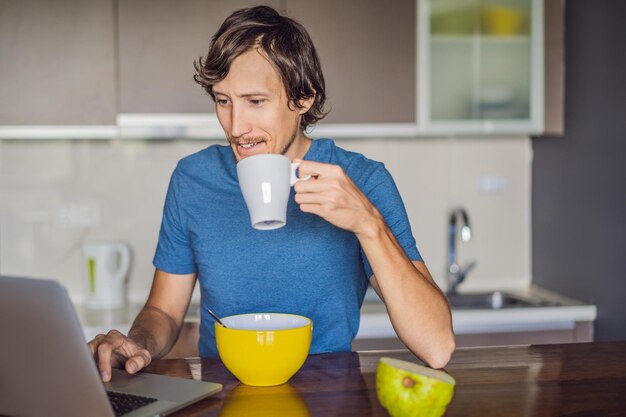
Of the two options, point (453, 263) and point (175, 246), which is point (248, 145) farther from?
point (453, 263)

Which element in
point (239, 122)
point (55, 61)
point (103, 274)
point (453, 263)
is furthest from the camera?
point (453, 263)

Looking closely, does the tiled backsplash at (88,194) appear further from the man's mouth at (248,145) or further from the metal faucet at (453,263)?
the man's mouth at (248,145)

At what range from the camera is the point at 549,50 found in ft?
9.38

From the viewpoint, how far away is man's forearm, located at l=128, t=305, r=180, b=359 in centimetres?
146

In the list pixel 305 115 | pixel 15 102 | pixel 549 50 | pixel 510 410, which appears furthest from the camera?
pixel 549 50

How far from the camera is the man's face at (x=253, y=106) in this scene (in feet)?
4.71

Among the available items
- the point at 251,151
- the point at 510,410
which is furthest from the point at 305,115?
the point at 510,410

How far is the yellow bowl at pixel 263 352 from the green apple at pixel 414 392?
0.18 metres

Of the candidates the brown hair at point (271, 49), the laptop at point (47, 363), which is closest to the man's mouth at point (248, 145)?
the brown hair at point (271, 49)

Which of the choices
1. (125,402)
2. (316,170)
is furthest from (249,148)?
(125,402)

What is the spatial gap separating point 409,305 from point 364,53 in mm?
1522

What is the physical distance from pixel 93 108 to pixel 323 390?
5.53ft

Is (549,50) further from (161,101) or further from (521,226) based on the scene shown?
(161,101)

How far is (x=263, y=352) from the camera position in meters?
1.15
